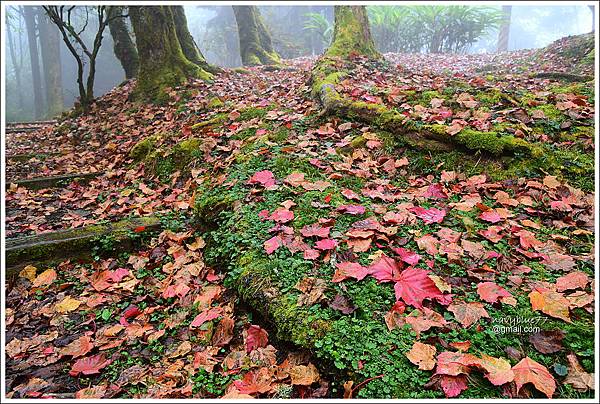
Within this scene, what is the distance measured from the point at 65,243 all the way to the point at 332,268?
211 cm

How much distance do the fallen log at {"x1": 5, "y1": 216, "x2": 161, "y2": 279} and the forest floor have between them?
0.26 feet

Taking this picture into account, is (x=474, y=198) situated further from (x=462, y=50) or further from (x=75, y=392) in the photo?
(x=462, y=50)

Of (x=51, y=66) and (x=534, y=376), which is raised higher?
(x=51, y=66)

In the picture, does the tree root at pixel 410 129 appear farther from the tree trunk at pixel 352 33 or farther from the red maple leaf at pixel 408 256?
the tree trunk at pixel 352 33

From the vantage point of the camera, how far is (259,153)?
362 centimetres

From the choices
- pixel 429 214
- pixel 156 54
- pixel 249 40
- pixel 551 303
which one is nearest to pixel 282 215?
pixel 429 214

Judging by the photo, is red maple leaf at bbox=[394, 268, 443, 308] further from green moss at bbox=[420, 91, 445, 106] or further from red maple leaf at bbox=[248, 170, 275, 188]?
green moss at bbox=[420, 91, 445, 106]

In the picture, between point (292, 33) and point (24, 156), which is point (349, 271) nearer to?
point (24, 156)

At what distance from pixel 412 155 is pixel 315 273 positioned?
6.15 ft

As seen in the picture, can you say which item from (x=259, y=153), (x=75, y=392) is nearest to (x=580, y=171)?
(x=259, y=153)

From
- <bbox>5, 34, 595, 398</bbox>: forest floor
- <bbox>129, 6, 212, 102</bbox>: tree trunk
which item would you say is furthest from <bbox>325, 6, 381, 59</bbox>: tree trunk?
<bbox>5, 34, 595, 398</bbox>: forest floor

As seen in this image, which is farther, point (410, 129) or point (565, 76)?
point (565, 76)

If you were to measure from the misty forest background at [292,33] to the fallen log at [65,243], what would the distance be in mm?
5786

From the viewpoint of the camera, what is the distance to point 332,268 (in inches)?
88.7
